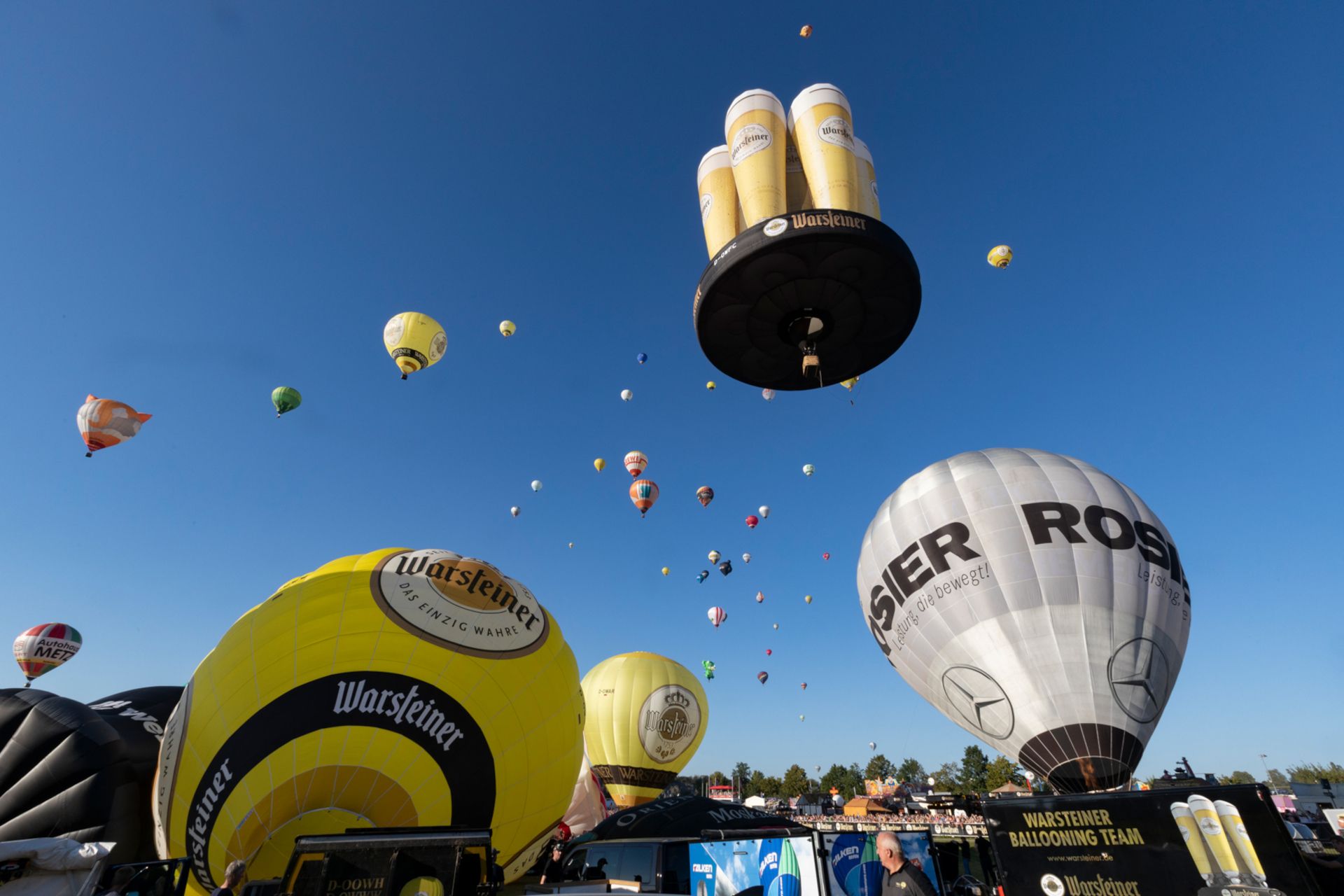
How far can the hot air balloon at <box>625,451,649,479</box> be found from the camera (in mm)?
27781

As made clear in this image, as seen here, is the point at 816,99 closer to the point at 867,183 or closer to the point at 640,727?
the point at 867,183

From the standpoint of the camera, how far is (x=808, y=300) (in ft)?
37.1

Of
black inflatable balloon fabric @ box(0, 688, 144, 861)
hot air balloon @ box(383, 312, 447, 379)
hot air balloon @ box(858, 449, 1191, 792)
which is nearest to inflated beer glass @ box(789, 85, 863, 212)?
hot air balloon @ box(858, 449, 1191, 792)

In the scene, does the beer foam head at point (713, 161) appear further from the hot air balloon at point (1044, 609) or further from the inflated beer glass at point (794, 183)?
the hot air balloon at point (1044, 609)

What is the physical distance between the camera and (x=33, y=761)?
27.0 feet

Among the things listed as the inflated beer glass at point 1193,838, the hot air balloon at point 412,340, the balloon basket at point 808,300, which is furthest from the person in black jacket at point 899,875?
the hot air balloon at point 412,340

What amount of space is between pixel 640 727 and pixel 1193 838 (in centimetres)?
1956

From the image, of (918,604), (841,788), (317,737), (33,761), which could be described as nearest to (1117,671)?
(918,604)

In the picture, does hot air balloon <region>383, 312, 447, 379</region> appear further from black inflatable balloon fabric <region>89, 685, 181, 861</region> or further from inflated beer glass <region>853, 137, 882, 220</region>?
inflated beer glass <region>853, 137, 882, 220</region>

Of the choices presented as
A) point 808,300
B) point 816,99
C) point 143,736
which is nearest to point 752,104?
point 816,99

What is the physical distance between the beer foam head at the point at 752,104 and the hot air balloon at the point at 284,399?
14181 mm

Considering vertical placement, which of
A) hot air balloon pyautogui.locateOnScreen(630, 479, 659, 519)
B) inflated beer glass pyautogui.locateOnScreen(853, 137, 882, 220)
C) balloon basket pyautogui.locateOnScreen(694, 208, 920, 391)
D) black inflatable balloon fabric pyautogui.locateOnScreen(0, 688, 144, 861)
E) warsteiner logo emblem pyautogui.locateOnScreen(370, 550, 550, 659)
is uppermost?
hot air balloon pyautogui.locateOnScreen(630, 479, 659, 519)

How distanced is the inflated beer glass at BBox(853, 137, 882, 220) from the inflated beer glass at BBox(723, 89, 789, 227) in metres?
1.33

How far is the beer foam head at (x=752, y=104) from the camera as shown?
1188 cm
